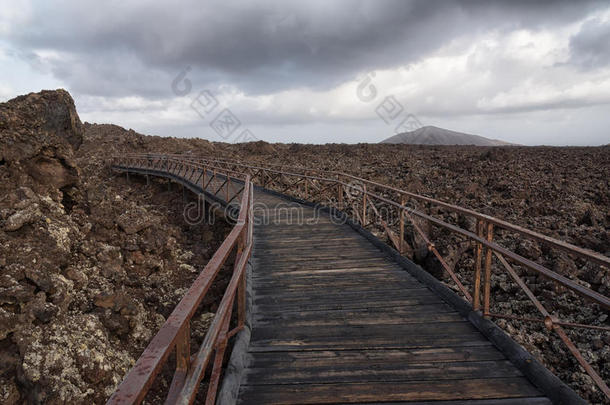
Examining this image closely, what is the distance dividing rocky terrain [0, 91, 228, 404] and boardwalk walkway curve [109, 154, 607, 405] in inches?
141

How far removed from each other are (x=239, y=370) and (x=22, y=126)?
486 inches

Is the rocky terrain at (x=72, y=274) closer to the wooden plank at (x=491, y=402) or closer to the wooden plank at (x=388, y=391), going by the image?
the wooden plank at (x=388, y=391)

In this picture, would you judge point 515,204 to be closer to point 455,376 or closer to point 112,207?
point 455,376

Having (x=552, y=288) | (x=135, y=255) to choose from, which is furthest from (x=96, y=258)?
(x=552, y=288)

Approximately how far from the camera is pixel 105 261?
8758 millimetres

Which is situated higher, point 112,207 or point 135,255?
point 112,207

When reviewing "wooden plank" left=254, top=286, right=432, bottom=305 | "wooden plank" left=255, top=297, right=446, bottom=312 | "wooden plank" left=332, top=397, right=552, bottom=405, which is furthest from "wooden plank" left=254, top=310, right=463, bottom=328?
"wooden plank" left=332, top=397, right=552, bottom=405

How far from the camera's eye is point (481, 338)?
3156 mm

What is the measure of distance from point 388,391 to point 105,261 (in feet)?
28.2

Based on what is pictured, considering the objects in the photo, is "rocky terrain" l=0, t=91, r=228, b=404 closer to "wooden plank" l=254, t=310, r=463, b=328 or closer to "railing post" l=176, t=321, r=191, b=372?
"wooden plank" l=254, t=310, r=463, b=328

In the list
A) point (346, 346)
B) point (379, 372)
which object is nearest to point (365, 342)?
point (346, 346)

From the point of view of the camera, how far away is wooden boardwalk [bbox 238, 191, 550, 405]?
244cm

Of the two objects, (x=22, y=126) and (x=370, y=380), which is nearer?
(x=370, y=380)

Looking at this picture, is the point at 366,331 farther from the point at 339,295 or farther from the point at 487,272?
the point at 487,272
